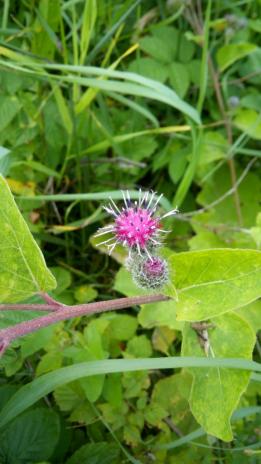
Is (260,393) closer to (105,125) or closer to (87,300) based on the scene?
(87,300)

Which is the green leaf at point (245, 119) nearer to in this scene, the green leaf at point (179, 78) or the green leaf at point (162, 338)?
the green leaf at point (179, 78)

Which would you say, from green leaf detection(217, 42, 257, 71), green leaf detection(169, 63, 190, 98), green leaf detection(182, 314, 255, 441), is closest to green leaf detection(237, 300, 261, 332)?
green leaf detection(182, 314, 255, 441)

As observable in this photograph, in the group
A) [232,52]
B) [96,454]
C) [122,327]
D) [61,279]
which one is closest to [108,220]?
[61,279]

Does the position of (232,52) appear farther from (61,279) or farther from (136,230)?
(136,230)

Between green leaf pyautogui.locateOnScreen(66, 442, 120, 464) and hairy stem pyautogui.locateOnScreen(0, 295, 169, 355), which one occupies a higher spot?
→ hairy stem pyautogui.locateOnScreen(0, 295, 169, 355)

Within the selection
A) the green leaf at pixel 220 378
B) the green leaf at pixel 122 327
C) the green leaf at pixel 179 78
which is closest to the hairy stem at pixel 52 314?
the green leaf at pixel 220 378

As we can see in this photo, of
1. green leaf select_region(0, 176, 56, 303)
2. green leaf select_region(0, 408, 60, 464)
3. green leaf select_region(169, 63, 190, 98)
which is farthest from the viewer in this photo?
green leaf select_region(169, 63, 190, 98)

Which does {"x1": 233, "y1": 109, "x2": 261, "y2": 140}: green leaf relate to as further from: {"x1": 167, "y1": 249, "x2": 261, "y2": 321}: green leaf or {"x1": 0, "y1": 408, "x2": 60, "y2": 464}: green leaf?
{"x1": 0, "y1": 408, "x2": 60, "y2": 464}: green leaf
